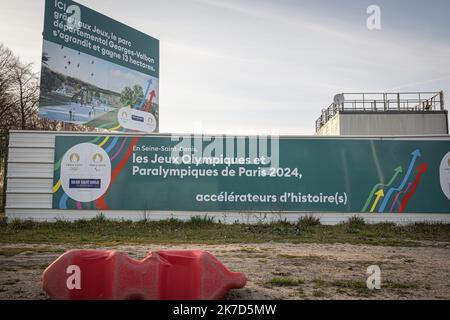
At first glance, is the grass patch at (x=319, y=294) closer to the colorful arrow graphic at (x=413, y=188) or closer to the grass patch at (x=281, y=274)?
the grass patch at (x=281, y=274)

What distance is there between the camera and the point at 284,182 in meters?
14.1

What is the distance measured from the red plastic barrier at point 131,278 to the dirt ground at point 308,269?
53 centimetres

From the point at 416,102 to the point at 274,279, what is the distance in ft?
93.6

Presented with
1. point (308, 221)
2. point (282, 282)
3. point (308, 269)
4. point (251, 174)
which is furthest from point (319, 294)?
point (251, 174)

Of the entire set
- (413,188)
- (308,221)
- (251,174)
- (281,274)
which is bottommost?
(281,274)

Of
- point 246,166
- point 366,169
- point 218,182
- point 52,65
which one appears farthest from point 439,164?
point 52,65

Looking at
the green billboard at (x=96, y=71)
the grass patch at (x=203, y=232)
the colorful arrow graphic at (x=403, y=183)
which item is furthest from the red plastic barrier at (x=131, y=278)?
the green billboard at (x=96, y=71)

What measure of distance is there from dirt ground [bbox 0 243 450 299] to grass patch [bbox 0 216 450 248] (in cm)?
94

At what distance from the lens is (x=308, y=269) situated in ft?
22.5

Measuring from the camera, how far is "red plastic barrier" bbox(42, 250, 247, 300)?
453cm

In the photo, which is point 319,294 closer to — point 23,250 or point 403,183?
point 23,250

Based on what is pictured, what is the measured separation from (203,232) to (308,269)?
5.79 m

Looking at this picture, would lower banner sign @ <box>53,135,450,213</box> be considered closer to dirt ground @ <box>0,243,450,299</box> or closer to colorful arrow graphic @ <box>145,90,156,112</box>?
dirt ground @ <box>0,243,450,299</box>
